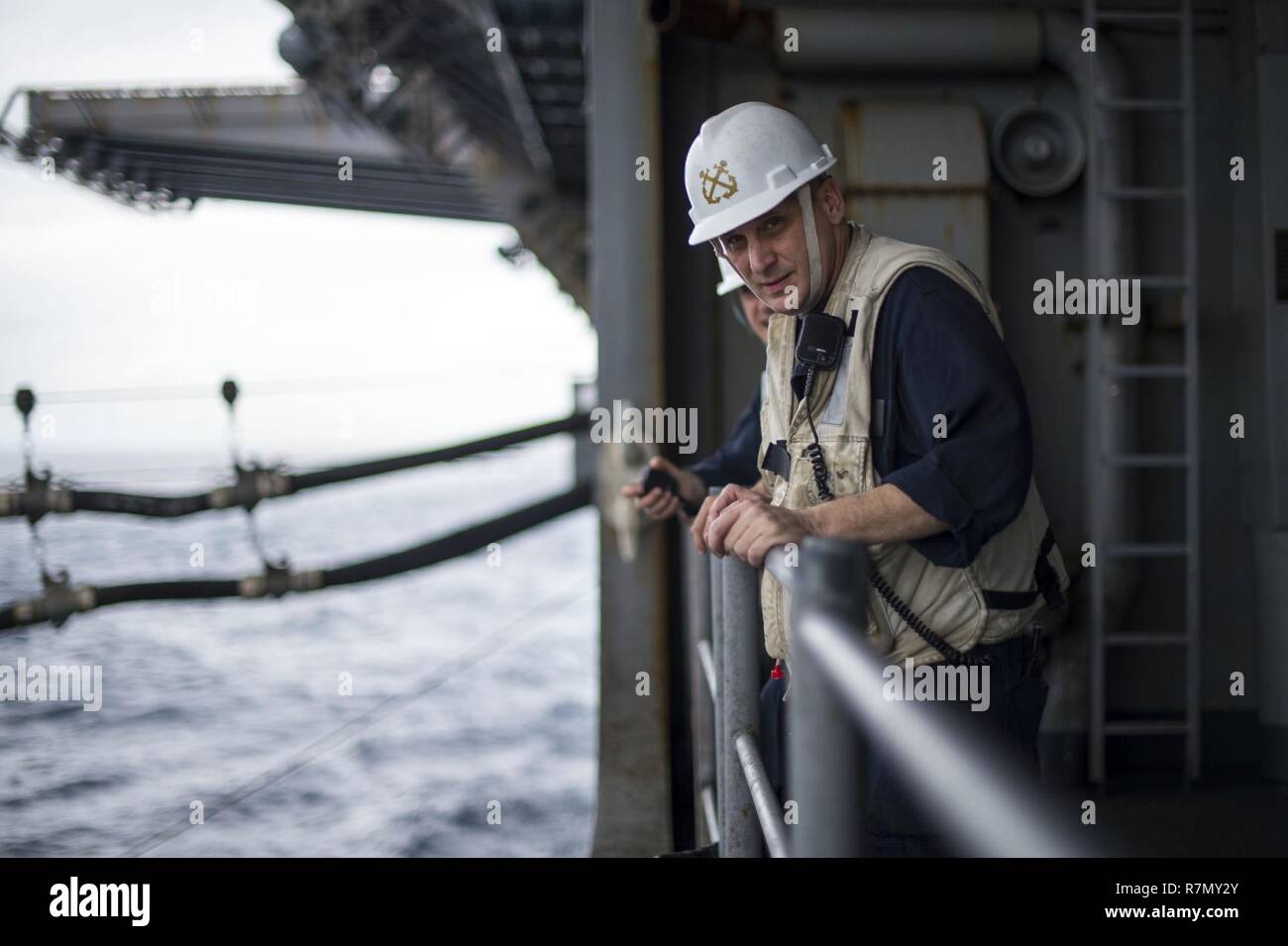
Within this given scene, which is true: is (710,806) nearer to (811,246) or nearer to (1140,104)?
(811,246)

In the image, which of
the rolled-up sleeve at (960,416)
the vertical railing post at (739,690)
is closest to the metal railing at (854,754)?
the vertical railing post at (739,690)

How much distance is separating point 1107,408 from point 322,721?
1313 cm

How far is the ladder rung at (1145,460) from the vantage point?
4195mm

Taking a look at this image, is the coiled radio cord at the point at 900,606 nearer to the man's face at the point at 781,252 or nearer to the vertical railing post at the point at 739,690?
the man's face at the point at 781,252

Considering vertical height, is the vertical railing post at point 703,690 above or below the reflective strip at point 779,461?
below

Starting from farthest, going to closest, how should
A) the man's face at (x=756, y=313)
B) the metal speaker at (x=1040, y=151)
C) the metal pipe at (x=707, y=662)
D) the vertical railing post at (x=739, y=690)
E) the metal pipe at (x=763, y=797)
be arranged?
the metal speaker at (x=1040, y=151) < the man's face at (x=756, y=313) < the metal pipe at (x=707, y=662) < the vertical railing post at (x=739, y=690) < the metal pipe at (x=763, y=797)

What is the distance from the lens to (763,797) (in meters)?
1.93

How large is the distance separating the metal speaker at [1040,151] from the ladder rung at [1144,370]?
815 mm

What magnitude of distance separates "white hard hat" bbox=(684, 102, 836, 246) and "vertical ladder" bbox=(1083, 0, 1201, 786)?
274cm

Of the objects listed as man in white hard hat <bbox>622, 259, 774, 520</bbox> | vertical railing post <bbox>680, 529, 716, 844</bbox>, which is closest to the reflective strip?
man in white hard hat <bbox>622, 259, 774, 520</bbox>

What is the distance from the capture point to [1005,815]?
737 millimetres

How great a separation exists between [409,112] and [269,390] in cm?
795
